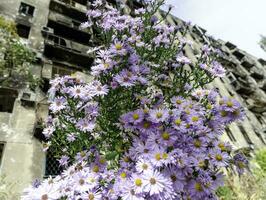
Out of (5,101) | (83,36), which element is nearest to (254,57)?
(83,36)

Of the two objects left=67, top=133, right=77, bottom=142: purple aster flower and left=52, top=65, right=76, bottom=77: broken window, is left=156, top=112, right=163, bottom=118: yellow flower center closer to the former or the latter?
left=67, top=133, right=77, bottom=142: purple aster flower

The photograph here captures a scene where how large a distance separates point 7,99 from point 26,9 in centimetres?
868

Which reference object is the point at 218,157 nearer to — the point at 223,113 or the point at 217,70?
the point at 223,113

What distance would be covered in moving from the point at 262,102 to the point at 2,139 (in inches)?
997

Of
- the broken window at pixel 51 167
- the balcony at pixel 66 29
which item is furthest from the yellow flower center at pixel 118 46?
the balcony at pixel 66 29

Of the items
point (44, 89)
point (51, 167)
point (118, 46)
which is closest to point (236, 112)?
point (118, 46)

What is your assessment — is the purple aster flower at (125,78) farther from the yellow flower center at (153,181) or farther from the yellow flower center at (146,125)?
the yellow flower center at (153,181)

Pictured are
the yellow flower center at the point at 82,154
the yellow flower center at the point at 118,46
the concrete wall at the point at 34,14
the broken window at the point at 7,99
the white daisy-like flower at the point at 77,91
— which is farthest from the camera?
the concrete wall at the point at 34,14

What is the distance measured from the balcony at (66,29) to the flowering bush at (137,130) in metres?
16.9

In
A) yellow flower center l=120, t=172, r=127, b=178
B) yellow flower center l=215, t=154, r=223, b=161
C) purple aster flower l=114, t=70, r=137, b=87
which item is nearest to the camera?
yellow flower center l=120, t=172, r=127, b=178

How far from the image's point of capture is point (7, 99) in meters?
13.1

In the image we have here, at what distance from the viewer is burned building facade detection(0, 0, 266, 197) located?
10867mm

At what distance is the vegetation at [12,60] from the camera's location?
1338 cm

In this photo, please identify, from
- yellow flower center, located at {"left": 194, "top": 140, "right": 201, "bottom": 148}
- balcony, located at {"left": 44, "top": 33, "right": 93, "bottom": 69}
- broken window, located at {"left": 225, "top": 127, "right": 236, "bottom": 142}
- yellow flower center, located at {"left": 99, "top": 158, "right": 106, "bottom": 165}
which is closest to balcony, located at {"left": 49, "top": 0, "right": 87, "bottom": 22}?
balcony, located at {"left": 44, "top": 33, "right": 93, "bottom": 69}
